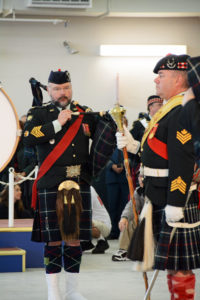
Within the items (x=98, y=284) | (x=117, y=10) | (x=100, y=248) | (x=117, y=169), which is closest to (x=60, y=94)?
(x=98, y=284)

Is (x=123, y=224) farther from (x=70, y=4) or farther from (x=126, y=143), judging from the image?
(x=70, y=4)

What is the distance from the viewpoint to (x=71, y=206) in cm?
392

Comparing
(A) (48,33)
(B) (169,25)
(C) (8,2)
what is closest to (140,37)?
(B) (169,25)

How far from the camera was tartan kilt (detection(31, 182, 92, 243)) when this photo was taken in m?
3.89

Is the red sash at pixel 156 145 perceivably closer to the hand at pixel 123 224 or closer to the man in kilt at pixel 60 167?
the hand at pixel 123 224

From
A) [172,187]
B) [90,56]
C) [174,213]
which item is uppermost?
[90,56]

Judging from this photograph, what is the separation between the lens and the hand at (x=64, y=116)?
3865 mm

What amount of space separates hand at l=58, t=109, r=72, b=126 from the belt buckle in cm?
29

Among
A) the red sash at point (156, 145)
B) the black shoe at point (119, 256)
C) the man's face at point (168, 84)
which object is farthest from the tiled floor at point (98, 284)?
the man's face at point (168, 84)

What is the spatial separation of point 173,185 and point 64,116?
1.11 meters

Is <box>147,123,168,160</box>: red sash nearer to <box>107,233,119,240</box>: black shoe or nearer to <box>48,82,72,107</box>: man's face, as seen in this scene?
<box>48,82,72,107</box>: man's face

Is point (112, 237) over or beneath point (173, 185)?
beneath

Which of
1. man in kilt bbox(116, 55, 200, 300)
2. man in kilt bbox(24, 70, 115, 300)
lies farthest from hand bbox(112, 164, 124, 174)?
man in kilt bbox(116, 55, 200, 300)

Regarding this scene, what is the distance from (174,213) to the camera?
2.95 meters
